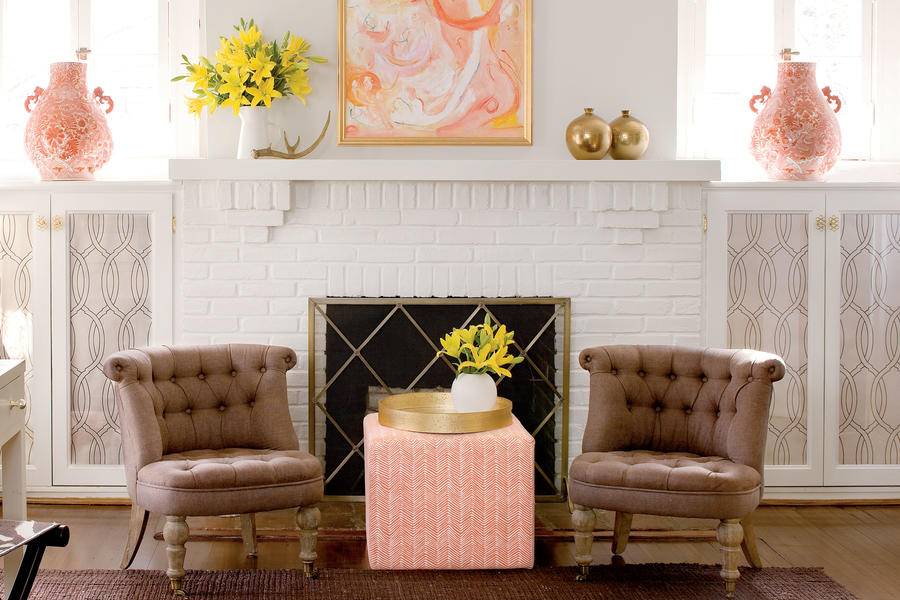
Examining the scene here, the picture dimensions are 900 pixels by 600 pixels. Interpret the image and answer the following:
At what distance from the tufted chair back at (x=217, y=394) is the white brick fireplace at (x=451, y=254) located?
44 centimetres

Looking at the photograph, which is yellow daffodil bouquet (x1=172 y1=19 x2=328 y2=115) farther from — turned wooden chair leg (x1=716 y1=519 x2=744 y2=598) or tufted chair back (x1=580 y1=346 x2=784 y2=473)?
→ turned wooden chair leg (x1=716 y1=519 x2=744 y2=598)

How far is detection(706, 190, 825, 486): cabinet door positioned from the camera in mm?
4285

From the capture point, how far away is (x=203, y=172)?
4035 millimetres

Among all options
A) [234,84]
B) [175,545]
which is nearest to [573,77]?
[234,84]

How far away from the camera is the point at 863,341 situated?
4.38 metres

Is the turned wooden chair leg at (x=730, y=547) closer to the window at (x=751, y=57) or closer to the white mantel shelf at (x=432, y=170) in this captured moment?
the white mantel shelf at (x=432, y=170)

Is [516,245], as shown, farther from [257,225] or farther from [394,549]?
[394,549]

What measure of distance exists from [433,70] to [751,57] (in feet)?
4.90

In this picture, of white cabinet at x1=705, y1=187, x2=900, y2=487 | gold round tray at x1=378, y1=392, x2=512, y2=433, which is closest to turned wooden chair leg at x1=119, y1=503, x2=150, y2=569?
gold round tray at x1=378, y1=392, x2=512, y2=433

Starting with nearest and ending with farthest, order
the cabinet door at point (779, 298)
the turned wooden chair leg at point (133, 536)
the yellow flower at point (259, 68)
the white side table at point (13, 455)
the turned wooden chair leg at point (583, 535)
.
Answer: the white side table at point (13, 455) < the turned wooden chair leg at point (583, 535) < the turned wooden chair leg at point (133, 536) < the yellow flower at point (259, 68) < the cabinet door at point (779, 298)

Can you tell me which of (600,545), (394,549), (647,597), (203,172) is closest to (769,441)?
(600,545)

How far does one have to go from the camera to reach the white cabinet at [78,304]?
4.21 meters

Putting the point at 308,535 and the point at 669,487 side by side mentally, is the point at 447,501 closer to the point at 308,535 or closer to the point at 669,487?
the point at 308,535

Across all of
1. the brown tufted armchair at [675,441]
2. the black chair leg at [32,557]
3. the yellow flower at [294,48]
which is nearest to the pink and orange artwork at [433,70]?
the yellow flower at [294,48]
